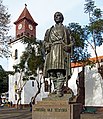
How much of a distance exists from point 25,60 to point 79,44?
1132cm

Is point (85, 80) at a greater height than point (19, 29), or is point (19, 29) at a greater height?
point (19, 29)

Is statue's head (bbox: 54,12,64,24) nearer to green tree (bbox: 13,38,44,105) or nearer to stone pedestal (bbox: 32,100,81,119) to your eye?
stone pedestal (bbox: 32,100,81,119)

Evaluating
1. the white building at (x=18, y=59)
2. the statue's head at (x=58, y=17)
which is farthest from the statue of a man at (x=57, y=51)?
the white building at (x=18, y=59)

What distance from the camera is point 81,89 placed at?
117 ft

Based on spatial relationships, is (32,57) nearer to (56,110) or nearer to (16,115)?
(16,115)

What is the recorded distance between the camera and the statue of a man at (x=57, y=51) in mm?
8547

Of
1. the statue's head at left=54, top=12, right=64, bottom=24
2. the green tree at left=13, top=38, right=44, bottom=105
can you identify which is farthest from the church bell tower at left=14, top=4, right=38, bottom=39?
the statue's head at left=54, top=12, right=64, bottom=24

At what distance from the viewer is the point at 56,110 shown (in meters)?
7.80

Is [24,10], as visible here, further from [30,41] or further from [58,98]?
[58,98]

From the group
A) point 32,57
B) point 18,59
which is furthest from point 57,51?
point 18,59

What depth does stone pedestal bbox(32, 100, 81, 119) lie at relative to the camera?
7605 millimetres

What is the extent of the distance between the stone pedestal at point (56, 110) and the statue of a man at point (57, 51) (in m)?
0.50

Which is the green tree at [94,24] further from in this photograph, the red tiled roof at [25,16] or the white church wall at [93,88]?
the red tiled roof at [25,16]

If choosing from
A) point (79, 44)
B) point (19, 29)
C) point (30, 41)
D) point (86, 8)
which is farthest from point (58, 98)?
point (19, 29)
